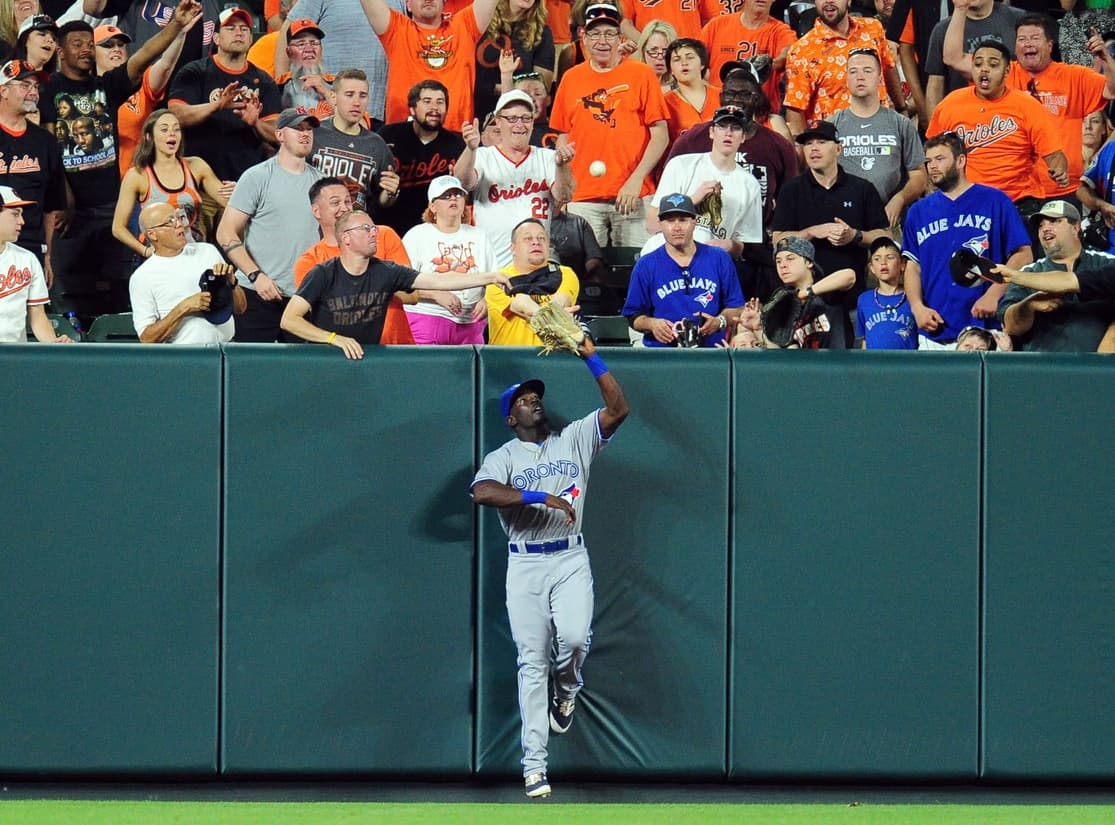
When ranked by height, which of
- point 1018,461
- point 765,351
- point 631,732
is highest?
point 765,351

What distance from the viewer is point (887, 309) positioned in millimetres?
10156

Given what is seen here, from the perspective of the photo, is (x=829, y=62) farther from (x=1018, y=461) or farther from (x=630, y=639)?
(x=630, y=639)

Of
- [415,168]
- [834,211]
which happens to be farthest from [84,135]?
[834,211]

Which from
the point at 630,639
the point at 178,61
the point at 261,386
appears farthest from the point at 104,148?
the point at 630,639

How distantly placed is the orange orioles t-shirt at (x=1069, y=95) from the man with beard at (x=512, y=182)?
421cm

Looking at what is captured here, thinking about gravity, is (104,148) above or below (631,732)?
above

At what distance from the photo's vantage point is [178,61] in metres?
12.1

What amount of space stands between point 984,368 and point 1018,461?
0.53 m

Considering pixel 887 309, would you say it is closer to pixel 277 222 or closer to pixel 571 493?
pixel 571 493

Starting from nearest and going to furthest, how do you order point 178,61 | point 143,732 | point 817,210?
point 143,732
point 817,210
point 178,61

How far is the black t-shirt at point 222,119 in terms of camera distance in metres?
11.4

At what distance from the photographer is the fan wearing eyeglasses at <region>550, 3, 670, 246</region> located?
1155cm

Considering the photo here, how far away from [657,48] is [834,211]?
2734mm

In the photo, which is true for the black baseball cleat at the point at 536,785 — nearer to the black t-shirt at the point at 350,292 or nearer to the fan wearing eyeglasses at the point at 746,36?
the black t-shirt at the point at 350,292
